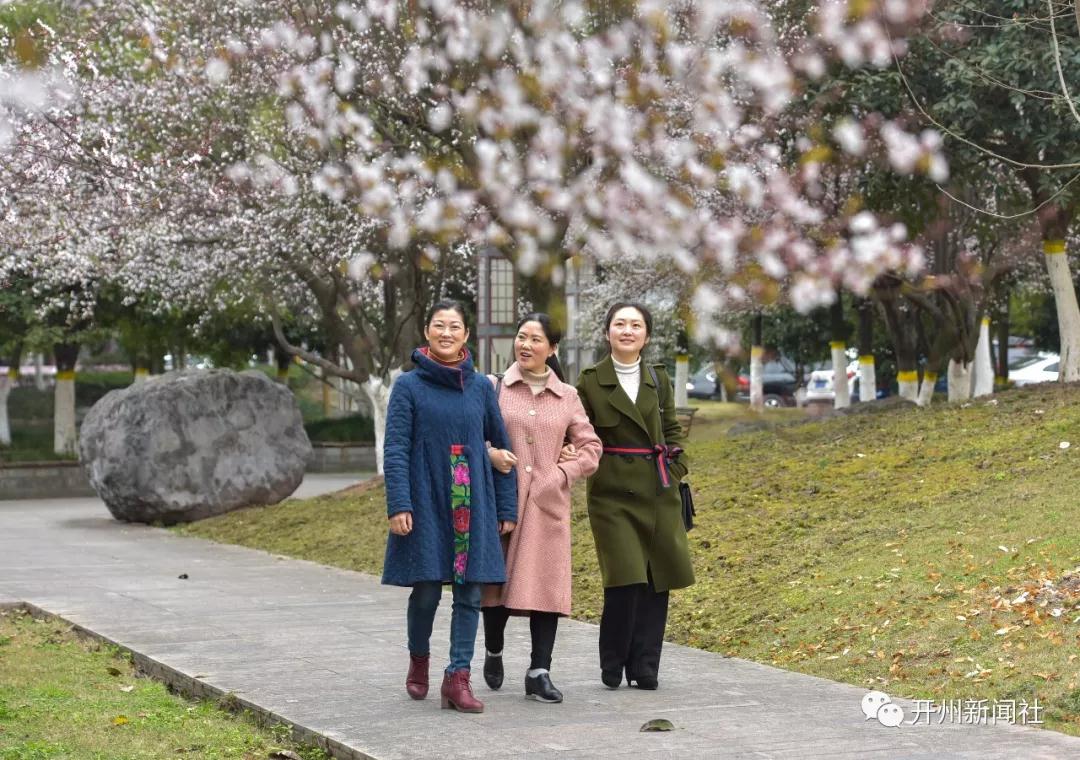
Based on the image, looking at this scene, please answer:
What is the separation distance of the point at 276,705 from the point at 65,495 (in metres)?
22.7

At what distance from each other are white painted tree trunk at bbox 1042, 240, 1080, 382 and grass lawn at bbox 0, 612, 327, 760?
11.7m

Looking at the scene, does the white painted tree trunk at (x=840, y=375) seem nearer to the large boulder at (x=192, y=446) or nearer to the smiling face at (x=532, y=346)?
the large boulder at (x=192, y=446)

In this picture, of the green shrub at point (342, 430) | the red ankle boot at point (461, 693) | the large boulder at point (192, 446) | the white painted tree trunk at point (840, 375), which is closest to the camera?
the red ankle boot at point (461, 693)

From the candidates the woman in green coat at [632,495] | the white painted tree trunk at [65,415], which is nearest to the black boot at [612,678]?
the woman in green coat at [632,495]

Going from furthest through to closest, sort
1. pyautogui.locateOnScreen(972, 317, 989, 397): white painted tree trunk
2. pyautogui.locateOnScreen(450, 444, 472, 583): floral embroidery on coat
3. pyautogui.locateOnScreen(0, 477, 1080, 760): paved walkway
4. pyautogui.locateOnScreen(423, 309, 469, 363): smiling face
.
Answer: pyautogui.locateOnScreen(972, 317, 989, 397): white painted tree trunk → pyautogui.locateOnScreen(423, 309, 469, 363): smiling face → pyautogui.locateOnScreen(450, 444, 472, 583): floral embroidery on coat → pyautogui.locateOnScreen(0, 477, 1080, 760): paved walkway

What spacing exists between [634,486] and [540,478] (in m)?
0.48

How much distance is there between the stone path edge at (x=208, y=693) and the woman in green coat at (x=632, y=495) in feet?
5.14

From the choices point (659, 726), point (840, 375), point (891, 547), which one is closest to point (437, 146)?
point (891, 547)

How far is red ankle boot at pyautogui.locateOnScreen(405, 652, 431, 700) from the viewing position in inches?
281

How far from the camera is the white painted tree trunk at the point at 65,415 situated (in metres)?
33.0

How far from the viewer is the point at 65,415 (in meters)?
33.2

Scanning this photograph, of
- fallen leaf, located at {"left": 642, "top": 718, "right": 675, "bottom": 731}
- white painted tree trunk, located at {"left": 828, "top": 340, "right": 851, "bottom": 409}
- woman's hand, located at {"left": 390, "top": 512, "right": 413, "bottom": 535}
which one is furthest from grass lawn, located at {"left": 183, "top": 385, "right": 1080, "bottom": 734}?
white painted tree trunk, located at {"left": 828, "top": 340, "right": 851, "bottom": 409}

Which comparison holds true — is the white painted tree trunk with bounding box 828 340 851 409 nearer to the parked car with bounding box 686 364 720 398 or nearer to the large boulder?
the large boulder

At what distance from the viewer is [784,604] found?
9.78 m
